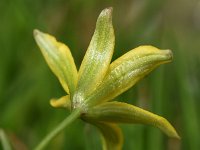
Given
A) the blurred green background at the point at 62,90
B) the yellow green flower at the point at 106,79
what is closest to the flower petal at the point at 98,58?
the yellow green flower at the point at 106,79

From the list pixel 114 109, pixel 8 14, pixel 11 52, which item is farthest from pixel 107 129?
pixel 8 14

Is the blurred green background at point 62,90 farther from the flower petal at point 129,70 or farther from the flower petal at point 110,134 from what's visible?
the flower petal at point 129,70

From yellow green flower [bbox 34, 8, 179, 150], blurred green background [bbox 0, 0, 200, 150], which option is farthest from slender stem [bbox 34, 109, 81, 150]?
blurred green background [bbox 0, 0, 200, 150]

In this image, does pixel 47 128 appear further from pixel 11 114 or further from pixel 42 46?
pixel 42 46

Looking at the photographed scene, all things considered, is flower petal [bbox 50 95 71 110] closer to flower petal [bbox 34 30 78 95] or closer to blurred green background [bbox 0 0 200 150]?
flower petal [bbox 34 30 78 95]

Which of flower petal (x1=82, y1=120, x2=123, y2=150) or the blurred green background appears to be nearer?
Result: flower petal (x1=82, y1=120, x2=123, y2=150)
